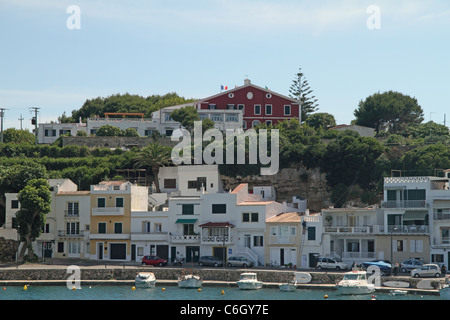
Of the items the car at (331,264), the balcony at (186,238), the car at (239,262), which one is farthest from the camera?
the balcony at (186,238)

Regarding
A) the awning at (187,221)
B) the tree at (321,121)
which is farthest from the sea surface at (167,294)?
the tree at (321,121)

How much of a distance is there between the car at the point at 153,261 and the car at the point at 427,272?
22.3m

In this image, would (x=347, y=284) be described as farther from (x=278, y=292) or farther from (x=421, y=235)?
(x=421, y=235)

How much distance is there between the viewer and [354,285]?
64688 millimetres

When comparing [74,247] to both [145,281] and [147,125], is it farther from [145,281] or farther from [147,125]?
[147,125]

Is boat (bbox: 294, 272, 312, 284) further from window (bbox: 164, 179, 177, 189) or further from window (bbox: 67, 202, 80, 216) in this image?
window (bbox: 164, 179, 177, 189)

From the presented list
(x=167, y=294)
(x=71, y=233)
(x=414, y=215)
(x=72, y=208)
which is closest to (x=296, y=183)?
(x=414, y=215)

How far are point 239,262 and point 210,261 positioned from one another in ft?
8.41

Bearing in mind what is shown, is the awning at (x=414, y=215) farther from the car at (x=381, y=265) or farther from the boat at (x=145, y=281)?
the boat at (x=145, y=281)

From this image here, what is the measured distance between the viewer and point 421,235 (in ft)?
239

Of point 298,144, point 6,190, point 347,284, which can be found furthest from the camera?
point 298,144

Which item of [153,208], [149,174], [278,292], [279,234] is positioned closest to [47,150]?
[149,174]

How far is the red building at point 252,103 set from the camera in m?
112

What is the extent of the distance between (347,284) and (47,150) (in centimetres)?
5261
